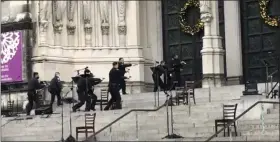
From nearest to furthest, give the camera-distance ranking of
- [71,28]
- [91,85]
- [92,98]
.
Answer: [91,85] → [92,98] → [71,28]

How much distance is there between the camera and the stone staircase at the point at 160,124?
14938 mm

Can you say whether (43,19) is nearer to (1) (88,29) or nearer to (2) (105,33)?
(1) (88,29)

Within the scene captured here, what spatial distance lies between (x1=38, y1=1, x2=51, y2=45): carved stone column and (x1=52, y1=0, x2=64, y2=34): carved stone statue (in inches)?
17.7

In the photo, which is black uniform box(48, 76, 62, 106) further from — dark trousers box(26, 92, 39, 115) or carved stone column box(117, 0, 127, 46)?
carved stone column box(117, 0, 127, 46)

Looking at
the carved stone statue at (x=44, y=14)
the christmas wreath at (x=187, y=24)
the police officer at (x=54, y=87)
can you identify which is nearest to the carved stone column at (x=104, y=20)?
the carved stone statue at (x=44, y=14)

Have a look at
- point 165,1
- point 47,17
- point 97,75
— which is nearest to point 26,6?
point 47,17

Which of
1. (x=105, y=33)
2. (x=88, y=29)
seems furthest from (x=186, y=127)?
(x=88, y=29)

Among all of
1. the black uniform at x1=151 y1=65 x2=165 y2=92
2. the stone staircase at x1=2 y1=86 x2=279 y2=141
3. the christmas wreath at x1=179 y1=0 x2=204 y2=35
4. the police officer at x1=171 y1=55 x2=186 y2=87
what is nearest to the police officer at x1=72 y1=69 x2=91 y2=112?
the stone staircase at x1=2 y1=86 x2=279 y2=141

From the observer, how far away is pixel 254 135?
46.5 ft

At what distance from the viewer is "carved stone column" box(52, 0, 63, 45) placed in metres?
26.1

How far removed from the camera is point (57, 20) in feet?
86.1

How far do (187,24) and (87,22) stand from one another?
4582 mm

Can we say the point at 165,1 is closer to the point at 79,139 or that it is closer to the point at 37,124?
the point at 37,124

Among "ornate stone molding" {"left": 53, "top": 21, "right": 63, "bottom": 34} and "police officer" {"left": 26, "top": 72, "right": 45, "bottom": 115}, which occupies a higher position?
"ornate stone molding" {"left": 53, "top": 21, "right": 63, "bottom": 34}
